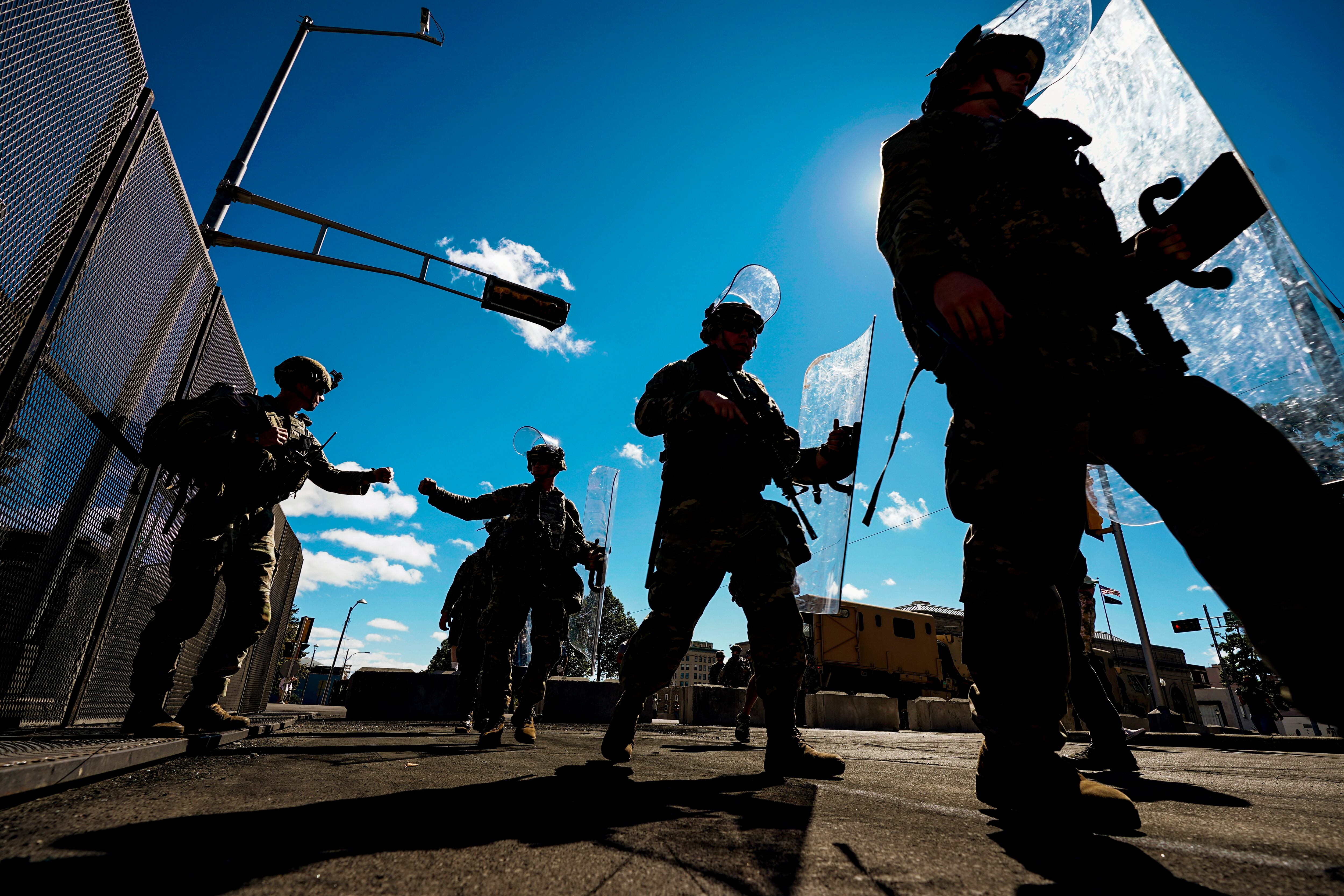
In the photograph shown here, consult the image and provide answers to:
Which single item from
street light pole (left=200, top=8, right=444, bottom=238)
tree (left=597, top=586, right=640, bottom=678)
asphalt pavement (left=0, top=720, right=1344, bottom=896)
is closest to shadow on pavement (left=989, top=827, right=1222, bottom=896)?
asphalt pavement (left=0, top=720, right=1344, bottom=896)

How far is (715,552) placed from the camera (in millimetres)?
2531

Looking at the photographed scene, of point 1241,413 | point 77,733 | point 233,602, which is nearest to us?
point 1241,413

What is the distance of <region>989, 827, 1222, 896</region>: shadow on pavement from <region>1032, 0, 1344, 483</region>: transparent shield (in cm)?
104

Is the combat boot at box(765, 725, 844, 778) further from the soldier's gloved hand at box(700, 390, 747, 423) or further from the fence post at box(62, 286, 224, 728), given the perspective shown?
the fence post at box(62, 286, 224, 728)

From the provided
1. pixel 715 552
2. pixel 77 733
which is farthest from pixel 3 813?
pixel 715 552

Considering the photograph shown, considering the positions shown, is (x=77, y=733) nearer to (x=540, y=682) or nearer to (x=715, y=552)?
(x=540, y=682)

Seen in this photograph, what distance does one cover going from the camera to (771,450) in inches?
109

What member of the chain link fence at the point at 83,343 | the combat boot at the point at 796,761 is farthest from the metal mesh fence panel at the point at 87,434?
the combat boot at the point at 796,761

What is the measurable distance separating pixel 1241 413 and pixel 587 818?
5.56ft

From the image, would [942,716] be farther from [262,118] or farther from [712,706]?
→ [262,118]

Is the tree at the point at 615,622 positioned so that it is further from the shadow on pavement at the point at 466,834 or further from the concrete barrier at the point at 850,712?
the shadow on pavement at the point at 466,834

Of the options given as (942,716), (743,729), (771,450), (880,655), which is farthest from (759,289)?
(880,655)

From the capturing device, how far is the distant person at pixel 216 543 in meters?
2.66

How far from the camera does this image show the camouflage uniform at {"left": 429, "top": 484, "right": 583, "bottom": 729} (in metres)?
4.00
